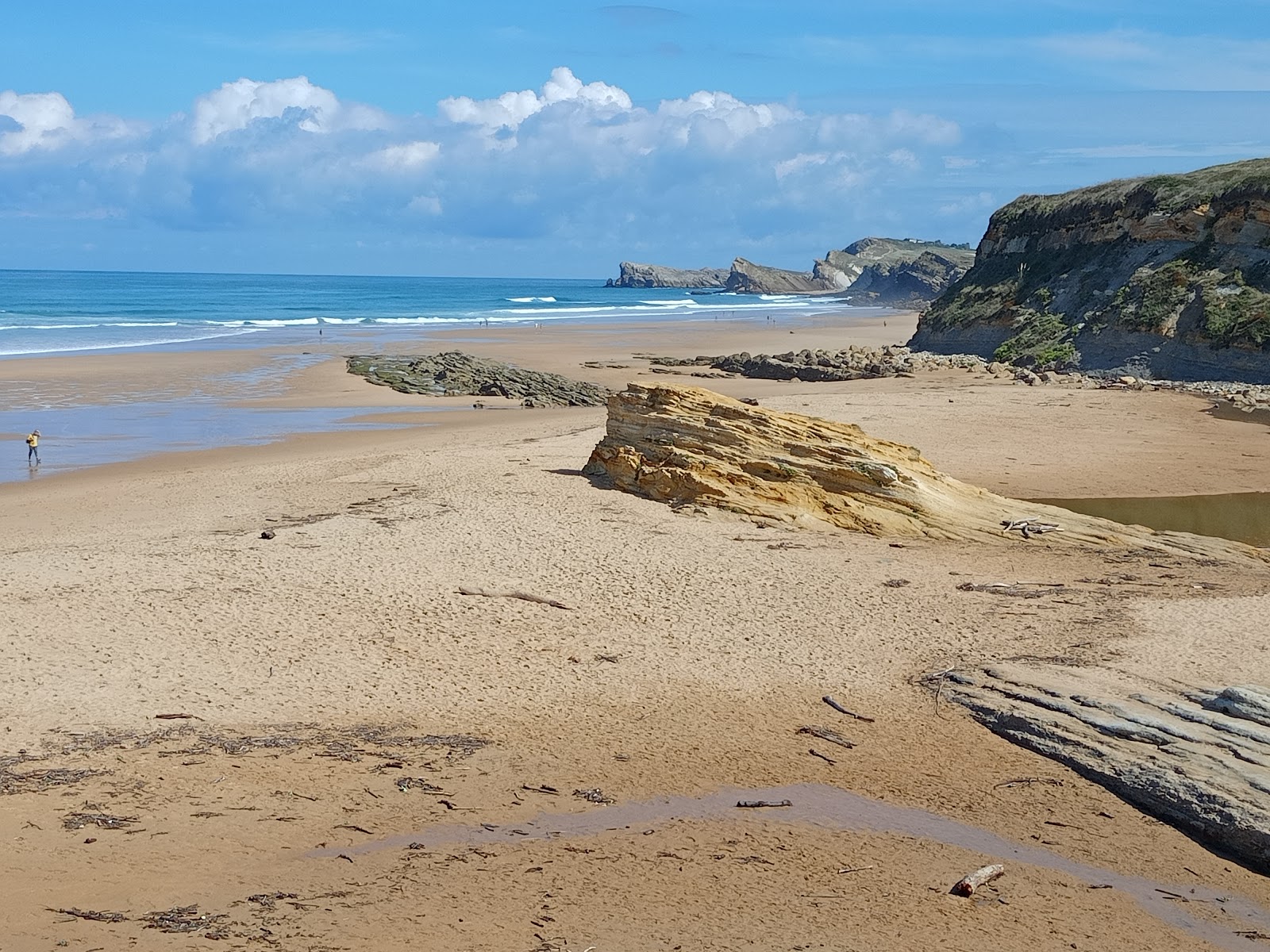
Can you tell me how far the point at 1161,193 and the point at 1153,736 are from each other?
34.1 metres

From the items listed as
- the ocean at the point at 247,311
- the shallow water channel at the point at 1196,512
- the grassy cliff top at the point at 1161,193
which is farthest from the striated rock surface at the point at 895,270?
the shallow water channel at the point at 1196,512

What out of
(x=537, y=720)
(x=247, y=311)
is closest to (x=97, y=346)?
(x=247, y=311)

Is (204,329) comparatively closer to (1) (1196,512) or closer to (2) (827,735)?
(1) (1196,512)

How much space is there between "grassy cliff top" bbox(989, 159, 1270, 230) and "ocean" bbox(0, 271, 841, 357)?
28.4m

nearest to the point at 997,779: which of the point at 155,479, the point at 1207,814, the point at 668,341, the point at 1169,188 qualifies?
the point at 1207,814

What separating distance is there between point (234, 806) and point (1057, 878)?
4.50 m

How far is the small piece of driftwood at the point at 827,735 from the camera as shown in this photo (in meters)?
7.82

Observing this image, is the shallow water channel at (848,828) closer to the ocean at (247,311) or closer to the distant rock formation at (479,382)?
the distant rock formation at (479,382)

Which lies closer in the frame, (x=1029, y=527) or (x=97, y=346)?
(x=1029, y=527)

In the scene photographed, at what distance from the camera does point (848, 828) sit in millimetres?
6723

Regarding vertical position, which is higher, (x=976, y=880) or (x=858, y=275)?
(x=858, y=275)

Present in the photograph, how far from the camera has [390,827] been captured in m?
6.58

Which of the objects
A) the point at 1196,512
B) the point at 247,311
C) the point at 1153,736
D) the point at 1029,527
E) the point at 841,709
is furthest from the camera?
the point at 247,311

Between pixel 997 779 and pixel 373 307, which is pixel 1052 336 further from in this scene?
pixel 373 307
